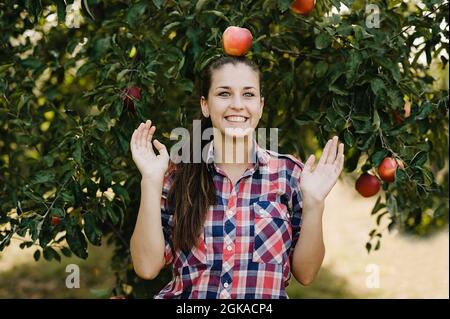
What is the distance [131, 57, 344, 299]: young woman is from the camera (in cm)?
193

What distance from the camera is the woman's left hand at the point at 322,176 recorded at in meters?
1.91

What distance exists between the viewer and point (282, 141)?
3.04 metres

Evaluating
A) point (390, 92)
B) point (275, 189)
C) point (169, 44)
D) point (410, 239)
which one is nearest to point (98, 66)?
point (169, 44)

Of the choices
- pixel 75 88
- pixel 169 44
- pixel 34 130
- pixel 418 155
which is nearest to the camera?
pixel 418 155

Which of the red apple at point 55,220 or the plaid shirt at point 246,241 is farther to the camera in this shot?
the red apple at point 55,220

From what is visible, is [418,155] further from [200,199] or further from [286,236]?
[200,199]

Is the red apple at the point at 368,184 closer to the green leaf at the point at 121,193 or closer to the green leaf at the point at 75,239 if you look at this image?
the green leaf at the point at 121,193

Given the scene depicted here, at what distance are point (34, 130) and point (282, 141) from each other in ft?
3.62

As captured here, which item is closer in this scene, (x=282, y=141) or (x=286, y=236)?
(x=286, y=236)

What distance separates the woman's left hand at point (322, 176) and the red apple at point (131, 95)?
0.67m

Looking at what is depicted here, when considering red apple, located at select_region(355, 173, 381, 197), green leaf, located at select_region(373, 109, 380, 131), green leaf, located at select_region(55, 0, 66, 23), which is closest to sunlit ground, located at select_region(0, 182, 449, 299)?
red apple, located at select_region(355, 173, 381, 197)

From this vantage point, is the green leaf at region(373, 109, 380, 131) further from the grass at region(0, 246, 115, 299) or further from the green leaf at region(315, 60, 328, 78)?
the grass at region(0, 246, 115, 299)

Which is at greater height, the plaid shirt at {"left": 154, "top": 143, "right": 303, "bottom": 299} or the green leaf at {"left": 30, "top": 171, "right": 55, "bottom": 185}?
the green leaf at {"left": 30, "top": 171, "right": 55, "bottom": 185}

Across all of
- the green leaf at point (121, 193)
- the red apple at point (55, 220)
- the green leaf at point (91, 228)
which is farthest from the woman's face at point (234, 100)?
the red apple at point (55, 220)
